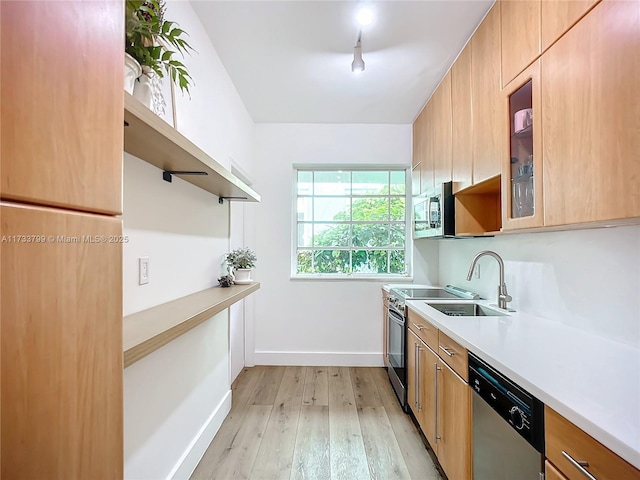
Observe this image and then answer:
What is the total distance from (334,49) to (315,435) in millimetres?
2769

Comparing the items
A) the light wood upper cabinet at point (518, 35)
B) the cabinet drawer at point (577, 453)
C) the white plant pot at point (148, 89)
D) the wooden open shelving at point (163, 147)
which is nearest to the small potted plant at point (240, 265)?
the wooden open shelving at point (163, 147)

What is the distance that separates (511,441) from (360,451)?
1.23 m

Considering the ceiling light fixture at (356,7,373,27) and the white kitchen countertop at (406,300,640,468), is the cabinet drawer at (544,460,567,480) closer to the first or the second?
the white kitchen countertop at (406,300,640,468)

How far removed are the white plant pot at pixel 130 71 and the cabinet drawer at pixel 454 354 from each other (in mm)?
1678

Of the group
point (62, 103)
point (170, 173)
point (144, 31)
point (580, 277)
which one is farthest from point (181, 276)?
point (580, 277)

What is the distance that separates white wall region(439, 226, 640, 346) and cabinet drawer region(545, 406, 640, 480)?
A: 744 mm

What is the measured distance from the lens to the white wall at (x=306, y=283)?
3.42 metres

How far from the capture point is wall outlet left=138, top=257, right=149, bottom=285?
50.2 inches

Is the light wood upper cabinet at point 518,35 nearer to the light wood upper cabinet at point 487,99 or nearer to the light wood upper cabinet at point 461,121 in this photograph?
the light wood upper cabinet at point 487,99

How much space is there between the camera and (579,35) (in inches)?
Answer: 44.3

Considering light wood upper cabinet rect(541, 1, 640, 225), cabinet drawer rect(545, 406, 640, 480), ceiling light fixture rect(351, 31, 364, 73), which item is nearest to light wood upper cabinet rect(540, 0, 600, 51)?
light wood upper cabinet rect(541, 1, 640, 225)

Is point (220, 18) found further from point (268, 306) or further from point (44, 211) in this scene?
point (268, 306)

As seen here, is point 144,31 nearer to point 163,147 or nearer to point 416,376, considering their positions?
point 163,147

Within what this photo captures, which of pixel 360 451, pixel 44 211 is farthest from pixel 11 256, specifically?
pixel 360 451
